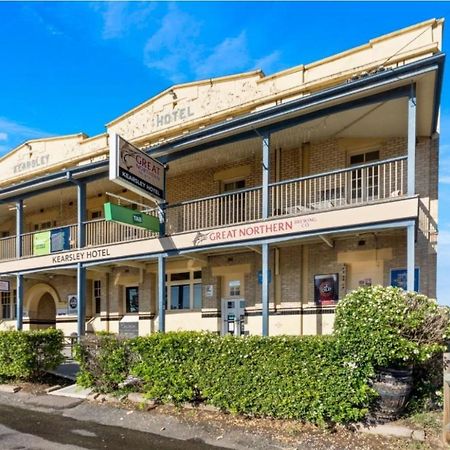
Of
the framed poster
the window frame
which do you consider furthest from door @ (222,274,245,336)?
the framed poster

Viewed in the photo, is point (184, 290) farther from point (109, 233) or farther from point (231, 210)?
point (231, 210)

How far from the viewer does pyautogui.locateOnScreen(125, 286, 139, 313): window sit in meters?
17.7

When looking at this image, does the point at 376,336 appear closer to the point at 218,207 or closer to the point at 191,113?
the point at 218,207

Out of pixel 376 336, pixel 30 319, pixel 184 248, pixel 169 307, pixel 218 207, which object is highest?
pixel 218 207

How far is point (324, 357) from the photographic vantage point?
7.15 m

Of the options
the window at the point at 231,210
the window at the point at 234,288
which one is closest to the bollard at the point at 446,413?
the window at the point at 231,210

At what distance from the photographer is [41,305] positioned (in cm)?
2186

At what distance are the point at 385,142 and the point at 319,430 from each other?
814 centimetres

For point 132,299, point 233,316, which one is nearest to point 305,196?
point 233,316

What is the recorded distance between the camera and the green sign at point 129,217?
39.1 ft

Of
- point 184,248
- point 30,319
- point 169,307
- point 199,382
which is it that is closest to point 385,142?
point 184,248

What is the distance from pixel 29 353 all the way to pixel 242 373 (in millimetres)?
6059

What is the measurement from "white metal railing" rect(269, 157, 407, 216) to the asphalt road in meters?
6.27

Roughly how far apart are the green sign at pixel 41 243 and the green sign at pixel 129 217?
17.7 ft
